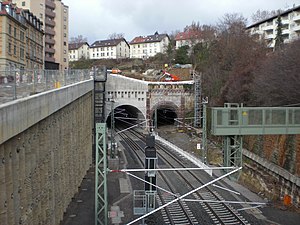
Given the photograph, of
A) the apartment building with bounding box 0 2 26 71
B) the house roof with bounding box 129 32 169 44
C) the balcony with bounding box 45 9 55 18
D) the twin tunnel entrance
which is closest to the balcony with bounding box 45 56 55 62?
the balcony with bounding box 45 9 55 18

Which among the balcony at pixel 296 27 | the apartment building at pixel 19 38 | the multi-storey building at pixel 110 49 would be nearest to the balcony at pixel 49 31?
the apartment building at pixel 19 38

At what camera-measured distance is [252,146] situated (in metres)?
31.3

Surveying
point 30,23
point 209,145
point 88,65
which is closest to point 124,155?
point 209,145

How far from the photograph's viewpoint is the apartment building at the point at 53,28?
6266cm

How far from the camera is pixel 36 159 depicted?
13.4 m

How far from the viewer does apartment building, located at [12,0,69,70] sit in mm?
62656

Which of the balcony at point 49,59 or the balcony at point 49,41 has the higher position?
the balcony at point 49,41

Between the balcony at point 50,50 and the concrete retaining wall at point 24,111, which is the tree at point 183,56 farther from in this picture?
the concrete retaining wall at point 24,111

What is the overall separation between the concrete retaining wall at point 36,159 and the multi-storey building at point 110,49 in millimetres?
100310

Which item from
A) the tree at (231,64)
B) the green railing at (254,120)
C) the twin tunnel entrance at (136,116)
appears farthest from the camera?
the twin tunnel entrance at (136,116)

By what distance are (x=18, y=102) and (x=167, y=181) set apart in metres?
18.7

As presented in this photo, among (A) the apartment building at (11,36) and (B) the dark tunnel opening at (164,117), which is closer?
(A) the apartment building at (11,36)

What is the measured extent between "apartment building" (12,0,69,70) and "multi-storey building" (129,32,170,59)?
48.5 meters

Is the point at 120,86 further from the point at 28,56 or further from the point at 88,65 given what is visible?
the point at 88,65
